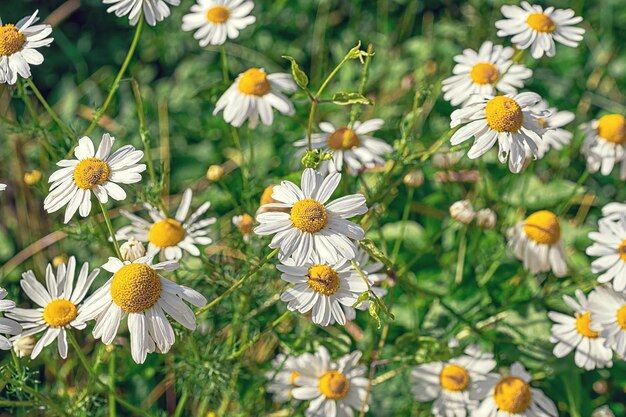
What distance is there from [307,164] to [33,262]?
1470 mm

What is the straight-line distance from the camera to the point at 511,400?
1769 mm

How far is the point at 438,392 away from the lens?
6.10 feet

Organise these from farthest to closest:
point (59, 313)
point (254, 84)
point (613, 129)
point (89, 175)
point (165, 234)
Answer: point (613, 129) → point (254, 84) → point (165, 234) → point (59, 313) → point (89, 175)

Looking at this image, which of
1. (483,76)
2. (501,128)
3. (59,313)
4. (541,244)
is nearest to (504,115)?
(501,128)

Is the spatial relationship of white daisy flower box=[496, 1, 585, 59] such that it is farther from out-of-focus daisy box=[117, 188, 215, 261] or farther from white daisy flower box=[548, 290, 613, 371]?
out-of-focus daisy box=[117, 188, 215, 261]

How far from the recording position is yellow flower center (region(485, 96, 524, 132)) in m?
1.52

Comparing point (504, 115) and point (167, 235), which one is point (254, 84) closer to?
point (167, 235)

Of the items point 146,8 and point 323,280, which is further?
point 146,8

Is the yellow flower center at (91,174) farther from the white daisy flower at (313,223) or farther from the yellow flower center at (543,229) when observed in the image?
the yellow flower center at (543,229)

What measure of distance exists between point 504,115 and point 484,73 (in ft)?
1.55

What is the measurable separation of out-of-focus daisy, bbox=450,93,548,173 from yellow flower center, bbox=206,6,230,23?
32.7 inches

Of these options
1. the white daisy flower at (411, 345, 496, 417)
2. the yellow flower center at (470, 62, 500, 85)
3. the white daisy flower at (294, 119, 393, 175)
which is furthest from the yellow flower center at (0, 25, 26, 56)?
the white daisy flower at (411, 345, 496, 417)

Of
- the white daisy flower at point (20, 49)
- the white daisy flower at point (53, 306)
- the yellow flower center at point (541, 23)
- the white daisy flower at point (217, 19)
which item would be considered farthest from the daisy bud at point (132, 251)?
the yellow flower center at point (541, 23)

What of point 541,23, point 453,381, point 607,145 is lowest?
point 453,381
